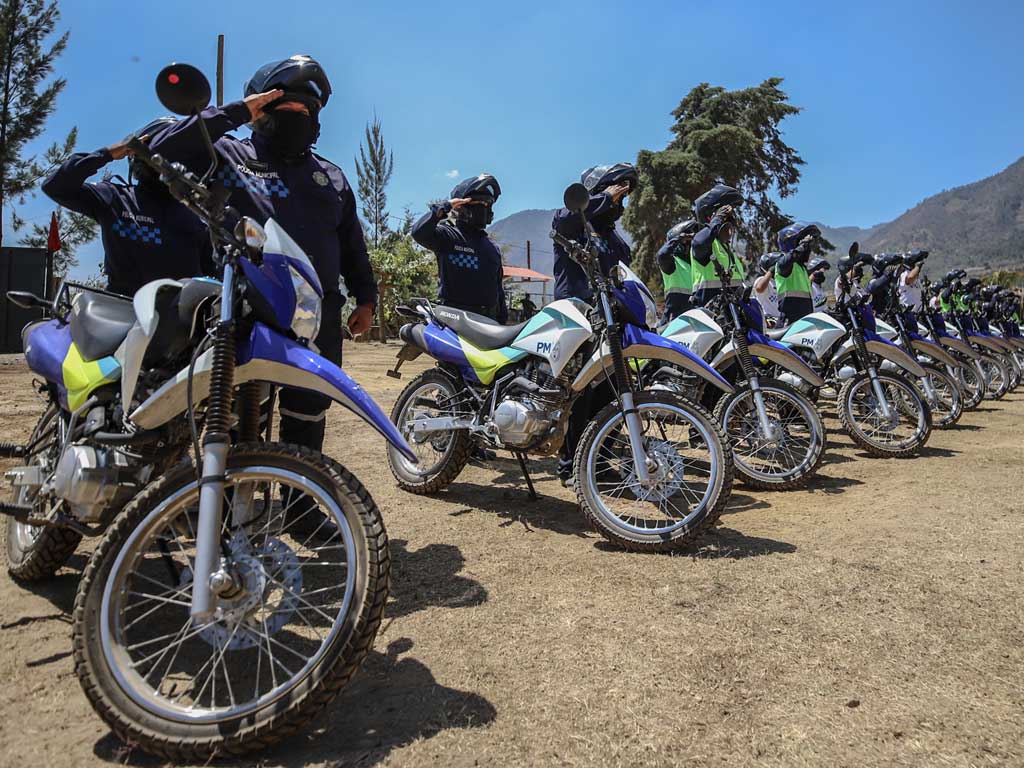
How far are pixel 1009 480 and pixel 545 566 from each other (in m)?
3.31

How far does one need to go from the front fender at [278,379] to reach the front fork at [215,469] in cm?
11

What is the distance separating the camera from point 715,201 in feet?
19.0

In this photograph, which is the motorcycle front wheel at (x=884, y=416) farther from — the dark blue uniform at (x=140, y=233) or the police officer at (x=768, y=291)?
the dark blue uniform at (x=140, y=233)

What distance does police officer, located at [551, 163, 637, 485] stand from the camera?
446cm

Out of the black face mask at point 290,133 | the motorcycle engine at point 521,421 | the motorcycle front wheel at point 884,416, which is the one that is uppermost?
the black face mask at point 290,133

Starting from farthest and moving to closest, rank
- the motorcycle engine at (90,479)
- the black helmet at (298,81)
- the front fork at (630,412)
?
1. the front fork at (630,412)
2. the black helmet at (298,81)
3. the motorcycle engine at (90,479)

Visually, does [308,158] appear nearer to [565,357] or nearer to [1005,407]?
[565,357]

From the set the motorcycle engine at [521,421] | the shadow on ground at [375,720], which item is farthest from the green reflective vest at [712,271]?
the shadow on ground at [375,720]

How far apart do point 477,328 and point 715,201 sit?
111 inches

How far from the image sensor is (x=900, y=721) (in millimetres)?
1723

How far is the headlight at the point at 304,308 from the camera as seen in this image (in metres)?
2.03

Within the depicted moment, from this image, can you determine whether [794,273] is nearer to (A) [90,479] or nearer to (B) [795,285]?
(B) [795,285]

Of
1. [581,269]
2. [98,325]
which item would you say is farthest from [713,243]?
[98,325]

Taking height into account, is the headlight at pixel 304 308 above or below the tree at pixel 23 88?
below
